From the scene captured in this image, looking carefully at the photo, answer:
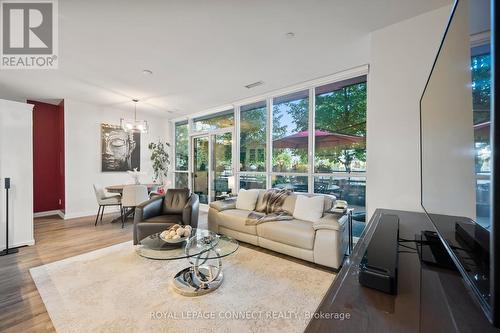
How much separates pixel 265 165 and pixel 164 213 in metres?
2.20

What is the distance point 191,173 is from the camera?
6.25 meters

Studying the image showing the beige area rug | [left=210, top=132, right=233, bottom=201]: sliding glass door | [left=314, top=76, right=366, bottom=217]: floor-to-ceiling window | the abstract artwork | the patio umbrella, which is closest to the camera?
the beige area rug

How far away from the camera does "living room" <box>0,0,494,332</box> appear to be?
0.74 m

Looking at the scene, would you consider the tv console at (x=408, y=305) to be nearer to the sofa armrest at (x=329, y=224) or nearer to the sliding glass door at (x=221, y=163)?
the sofa armrest at (x=329, y=224)

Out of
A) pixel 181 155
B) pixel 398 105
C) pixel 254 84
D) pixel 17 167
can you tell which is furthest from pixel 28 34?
pixel 181 155

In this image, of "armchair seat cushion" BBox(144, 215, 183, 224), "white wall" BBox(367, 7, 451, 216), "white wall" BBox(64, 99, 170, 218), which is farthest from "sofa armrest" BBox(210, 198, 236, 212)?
"white wall" BBox(64, 99, 170, 218)

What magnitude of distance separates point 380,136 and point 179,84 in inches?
134

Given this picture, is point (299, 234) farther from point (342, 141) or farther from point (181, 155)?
point (181, 155)

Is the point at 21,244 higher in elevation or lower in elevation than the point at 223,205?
lower

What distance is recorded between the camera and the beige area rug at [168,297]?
5.37 ft

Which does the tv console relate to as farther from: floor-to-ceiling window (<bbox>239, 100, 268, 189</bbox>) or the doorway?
the doorway

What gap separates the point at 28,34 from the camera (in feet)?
7.98

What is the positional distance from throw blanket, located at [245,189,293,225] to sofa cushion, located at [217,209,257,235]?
84 millimetres

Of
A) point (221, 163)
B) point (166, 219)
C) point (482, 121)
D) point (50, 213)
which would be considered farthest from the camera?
point (221, 163)
